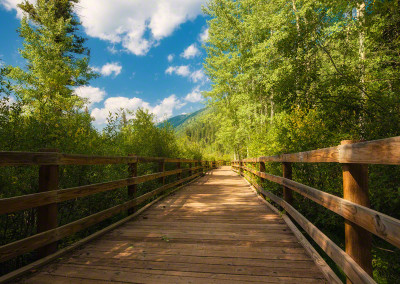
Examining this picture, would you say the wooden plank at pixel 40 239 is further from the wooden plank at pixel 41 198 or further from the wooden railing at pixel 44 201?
the wooden plank at pixel 41 198

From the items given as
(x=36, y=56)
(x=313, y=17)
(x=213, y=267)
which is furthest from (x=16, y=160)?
(x=36, y=56)

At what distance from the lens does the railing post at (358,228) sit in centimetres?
165

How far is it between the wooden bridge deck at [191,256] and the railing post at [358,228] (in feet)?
1.42

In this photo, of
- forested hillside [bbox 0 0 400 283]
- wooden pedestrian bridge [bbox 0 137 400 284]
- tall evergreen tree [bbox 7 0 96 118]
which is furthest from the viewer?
tall evergreen tree [bbox 7 0 96 118]

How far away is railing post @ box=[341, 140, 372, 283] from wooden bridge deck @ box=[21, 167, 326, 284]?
1.42ft

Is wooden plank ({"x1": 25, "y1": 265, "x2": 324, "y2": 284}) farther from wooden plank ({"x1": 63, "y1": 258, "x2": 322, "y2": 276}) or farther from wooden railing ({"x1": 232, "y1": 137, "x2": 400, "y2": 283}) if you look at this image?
wooden railing ({"x1": 232, "y1": 137, "x2": 400, "y2": 283})

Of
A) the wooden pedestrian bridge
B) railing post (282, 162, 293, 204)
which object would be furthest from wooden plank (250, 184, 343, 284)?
railing post (282, 162, 293, 204)

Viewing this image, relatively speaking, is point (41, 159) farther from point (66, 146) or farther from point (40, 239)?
point (66, 146)

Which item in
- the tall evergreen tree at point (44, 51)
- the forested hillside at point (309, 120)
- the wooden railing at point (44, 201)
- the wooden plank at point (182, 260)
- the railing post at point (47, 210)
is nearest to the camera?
the wooden railing at point (44, 201)

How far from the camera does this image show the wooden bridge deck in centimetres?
198

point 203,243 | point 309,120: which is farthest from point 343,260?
point 309,120

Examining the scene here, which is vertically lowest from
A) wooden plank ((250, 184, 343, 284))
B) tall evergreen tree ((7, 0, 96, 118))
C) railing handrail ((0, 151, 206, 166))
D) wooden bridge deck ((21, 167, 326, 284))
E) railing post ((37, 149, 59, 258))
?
wooden bridge deck ((21, 167, 326, 284))

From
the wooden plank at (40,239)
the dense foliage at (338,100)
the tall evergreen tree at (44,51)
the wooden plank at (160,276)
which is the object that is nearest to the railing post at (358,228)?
the wooden plank at (160,276)

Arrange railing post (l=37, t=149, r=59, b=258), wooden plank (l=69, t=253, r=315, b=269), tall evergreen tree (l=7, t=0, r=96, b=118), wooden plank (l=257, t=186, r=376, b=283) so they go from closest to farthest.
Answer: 1. wooden plank (l=257, t=186, r=376, b=283)
2. wooden plank (l=69, t=253, r=315, b=269)
3. railing post (l=37, t=149, r=59, b=258)
4. tall evergreen tree (l=7, t=0, r=96, b=118)
